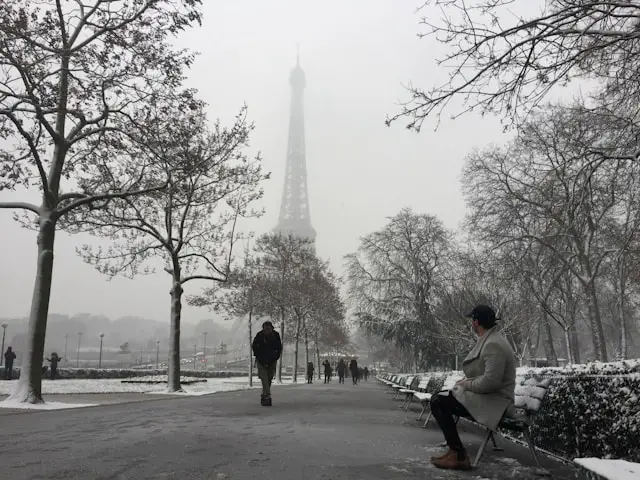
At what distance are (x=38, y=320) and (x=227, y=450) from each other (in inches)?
364

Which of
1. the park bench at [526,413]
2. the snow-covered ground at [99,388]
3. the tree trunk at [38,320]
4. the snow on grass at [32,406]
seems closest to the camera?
the park bench at [526,413]

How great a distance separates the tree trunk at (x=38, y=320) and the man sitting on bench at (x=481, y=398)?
1073cm

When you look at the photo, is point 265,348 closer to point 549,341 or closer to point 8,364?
point 8,364

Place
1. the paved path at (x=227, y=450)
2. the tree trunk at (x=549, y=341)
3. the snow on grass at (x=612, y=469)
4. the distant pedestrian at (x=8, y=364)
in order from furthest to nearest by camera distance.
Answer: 1. the tree trunk at (x=549, y=341)
2. the distant pedestrian at (x=8, y=364)
3. the paved path at (x=227, y=450)
4. the snow on grass at (x=612, y=469)

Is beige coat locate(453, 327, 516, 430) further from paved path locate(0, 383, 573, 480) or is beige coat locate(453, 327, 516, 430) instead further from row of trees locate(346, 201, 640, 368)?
row of trees locate(346, 201, 640, 368)

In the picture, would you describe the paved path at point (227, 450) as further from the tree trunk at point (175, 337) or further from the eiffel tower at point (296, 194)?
the eiffel tower at point (296, 194)

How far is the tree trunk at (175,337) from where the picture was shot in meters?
20.7

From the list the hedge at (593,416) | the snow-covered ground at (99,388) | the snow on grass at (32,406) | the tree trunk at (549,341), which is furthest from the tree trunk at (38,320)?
Result: the tree trunk at (549,341)

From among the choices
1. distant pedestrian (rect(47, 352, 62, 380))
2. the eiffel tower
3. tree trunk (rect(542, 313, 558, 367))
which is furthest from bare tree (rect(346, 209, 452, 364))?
the eiffel tower

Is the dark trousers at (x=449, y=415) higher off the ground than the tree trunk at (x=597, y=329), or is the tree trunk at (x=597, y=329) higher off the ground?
the tree trunk at (x=597, y=329)

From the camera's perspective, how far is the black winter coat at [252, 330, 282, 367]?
12.3 m

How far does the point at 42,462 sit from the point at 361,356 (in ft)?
570

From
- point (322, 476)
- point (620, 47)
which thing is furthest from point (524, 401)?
point (620, 47)

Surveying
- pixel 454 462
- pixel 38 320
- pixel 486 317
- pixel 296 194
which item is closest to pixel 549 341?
pixel 38 320
